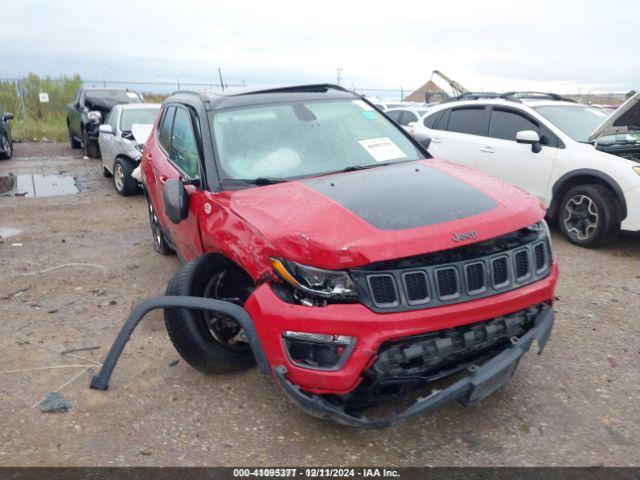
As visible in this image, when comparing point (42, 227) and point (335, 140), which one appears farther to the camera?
point (42, 227)

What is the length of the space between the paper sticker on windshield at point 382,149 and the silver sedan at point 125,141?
515 centimetres

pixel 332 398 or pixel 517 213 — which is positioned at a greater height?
pixel 517 213

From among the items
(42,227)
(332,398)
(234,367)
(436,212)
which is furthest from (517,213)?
(42,227)

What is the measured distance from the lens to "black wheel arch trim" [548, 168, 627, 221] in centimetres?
571


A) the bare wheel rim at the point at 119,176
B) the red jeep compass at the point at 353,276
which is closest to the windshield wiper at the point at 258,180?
the red jeep compass at the point at 353,276

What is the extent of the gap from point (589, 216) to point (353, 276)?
451 centimetres

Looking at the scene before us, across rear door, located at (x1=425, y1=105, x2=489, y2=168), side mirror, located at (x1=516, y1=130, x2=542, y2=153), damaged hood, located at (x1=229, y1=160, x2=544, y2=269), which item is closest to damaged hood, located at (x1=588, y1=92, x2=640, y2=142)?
side mirror, located at (x1=516, y1=130, x2=542, y2=153)

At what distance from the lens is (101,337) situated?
3.98 metres

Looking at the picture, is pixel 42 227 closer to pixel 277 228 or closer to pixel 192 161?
pixel 192 161

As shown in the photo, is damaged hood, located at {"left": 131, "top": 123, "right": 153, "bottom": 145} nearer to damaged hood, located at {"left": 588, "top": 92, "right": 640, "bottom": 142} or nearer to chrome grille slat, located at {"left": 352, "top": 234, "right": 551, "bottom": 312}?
damaged hood, located at {"left": 588, "top": 92, "right": 640, "bottom": 142}

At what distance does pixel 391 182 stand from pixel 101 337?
2372 millimetres

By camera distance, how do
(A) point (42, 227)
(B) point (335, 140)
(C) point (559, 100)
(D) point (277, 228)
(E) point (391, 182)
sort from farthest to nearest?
(C) point (559, 100) < (A) point (42, 227) < (B) point (335, 140) < (E) point (391, 182) < (D) point (277, 228)

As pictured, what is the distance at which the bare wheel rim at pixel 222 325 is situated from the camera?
3.25 meters

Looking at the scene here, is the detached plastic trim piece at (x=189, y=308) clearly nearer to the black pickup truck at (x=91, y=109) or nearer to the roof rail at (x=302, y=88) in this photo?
the roof rail at (x=302, y=88)
